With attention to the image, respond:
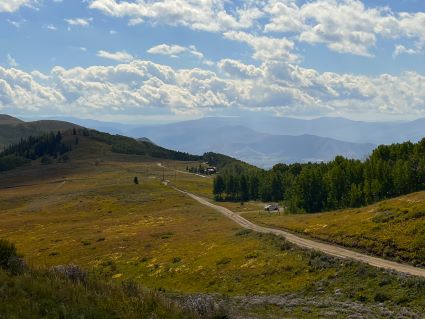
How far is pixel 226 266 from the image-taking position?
5953 centimetres

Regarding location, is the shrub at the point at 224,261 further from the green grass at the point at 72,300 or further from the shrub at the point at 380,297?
the green grass at the point at 72,300

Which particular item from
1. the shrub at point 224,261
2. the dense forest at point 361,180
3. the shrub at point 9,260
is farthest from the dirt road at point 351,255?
the dense forest at point 361,180

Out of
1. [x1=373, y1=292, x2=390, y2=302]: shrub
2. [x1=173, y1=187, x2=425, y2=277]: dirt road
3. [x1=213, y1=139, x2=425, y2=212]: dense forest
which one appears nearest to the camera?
[x1=373, y1=292, x2=390, y2=302]: shrub

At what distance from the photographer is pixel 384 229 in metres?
63.2

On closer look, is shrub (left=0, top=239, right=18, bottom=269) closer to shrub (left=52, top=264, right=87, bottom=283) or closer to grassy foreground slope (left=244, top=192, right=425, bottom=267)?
shrub (left=52, top=264, right=87, bottom=283)

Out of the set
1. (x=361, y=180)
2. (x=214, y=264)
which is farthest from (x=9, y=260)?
(x=361, y=180)

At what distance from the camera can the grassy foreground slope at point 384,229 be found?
174ft

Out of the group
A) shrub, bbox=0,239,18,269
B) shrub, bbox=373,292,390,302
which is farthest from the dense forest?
shrub, bbox=0,239,18,269

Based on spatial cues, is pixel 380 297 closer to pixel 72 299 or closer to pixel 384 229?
pixel 72 299

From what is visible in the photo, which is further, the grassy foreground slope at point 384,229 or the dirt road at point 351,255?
the grassy foreground slope at point 384,229

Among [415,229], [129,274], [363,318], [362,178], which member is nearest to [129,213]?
[362,178]

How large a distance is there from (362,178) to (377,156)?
1133 cm

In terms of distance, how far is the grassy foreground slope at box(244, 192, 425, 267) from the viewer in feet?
174

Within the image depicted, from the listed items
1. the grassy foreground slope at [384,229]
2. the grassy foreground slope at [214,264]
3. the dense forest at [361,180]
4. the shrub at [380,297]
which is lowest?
the grassy foreground slope at [214,264]
